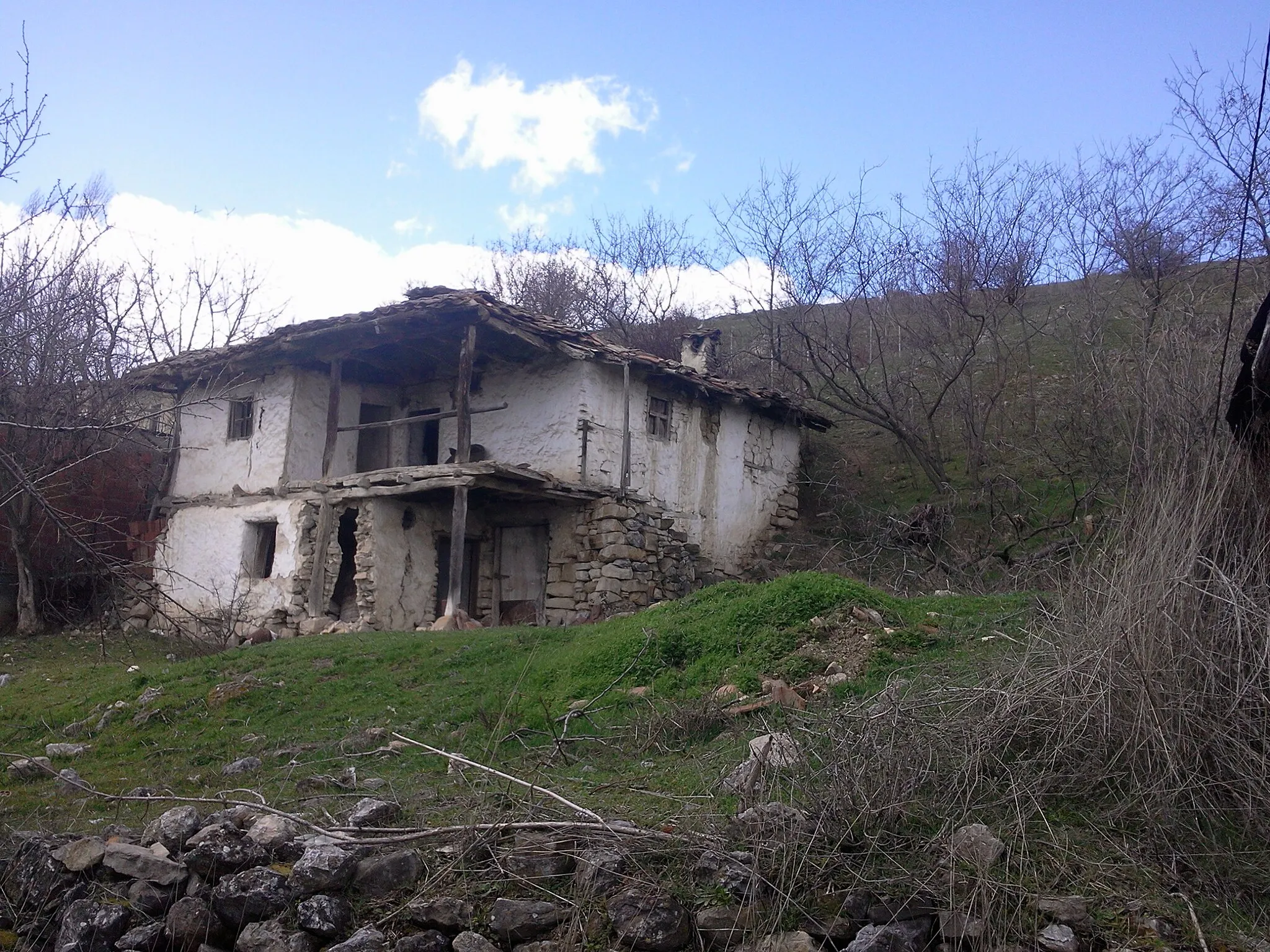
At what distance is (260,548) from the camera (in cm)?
1670

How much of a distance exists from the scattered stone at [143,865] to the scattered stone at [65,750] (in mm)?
3603

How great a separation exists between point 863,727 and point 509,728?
3.51m

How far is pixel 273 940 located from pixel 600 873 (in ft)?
4.96

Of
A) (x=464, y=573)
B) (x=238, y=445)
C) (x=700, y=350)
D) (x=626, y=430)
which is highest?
(x=700, y=350)

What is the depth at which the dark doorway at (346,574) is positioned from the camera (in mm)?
15781

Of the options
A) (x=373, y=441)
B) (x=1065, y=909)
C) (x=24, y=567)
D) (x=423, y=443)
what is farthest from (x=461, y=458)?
(x=1065, y=909)

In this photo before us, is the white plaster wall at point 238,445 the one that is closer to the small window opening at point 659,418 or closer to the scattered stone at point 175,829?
the small window opening at point 659,418

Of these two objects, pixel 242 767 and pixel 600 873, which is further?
pixel 242 767

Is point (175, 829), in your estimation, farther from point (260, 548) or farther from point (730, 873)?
point (260, 548)

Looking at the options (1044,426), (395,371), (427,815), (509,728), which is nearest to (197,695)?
(509,728)

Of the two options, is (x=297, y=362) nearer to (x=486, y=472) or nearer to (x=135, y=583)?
(x=486, y=472)

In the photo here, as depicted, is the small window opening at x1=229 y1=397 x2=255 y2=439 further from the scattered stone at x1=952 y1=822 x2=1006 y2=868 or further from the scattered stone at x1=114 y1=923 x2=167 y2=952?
the scattered stone at x1=952 y1=822 x2=1006 y2=868

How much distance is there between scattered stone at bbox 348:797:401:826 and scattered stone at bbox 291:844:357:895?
0.32m

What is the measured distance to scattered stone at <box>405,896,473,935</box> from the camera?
15.1 feet
